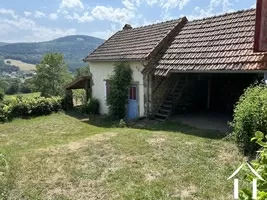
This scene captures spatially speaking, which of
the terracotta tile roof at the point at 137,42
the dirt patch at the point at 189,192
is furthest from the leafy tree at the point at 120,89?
the dirt patch at the point at 189,192

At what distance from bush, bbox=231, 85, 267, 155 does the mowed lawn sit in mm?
425

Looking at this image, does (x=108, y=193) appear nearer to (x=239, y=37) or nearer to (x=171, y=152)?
(x=171, y=152)

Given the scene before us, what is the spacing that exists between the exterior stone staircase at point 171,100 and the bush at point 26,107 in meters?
8.84

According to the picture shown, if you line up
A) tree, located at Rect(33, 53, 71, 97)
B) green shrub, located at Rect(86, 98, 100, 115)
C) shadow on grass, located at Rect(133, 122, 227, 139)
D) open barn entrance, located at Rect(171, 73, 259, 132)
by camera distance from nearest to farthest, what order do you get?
shadow on grass, located at Rect(133, 122, 227, 139) → open barn entrance, located at Rect(171, 73, 259, 132) → green shrub, located at Rect(86, 98, 100, 115) → tree, located at Rect(33, 53, 71, 97)

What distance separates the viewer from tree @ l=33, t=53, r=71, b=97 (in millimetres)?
46031

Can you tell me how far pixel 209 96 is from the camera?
18219mm

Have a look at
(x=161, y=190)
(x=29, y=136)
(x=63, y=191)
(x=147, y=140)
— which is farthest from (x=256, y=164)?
(x=29, y=136)

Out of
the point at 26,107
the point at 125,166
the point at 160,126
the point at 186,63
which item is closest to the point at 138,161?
the point at 125,166

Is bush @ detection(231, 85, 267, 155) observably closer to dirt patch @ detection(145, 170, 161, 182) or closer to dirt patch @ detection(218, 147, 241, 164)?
dirt patch @ detection(218, 147, 241, 164)

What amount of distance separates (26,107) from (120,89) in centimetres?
741

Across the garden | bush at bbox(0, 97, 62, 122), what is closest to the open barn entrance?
the garden

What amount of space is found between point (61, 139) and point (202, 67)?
6.57 m

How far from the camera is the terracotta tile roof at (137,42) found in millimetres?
16706

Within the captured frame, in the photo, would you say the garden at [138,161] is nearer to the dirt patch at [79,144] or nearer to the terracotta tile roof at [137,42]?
the dirt patch at [79,144]
